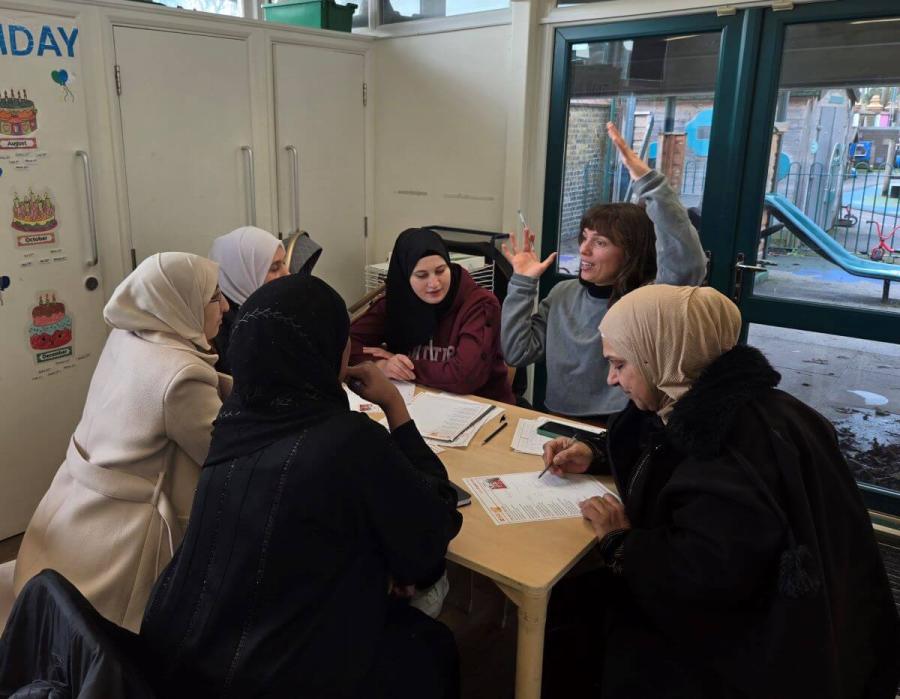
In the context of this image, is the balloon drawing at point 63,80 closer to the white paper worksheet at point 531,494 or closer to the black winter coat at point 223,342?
the black winter coat at point 223,342

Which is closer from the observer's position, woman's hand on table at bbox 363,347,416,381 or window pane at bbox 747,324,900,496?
woman's hand on table at bbox 363,347,416,381

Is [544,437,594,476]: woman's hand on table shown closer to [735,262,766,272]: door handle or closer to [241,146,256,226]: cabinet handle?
[735,262,766,272]: door handle

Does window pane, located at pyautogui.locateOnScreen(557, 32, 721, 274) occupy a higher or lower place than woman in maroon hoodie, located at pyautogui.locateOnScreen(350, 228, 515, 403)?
higher

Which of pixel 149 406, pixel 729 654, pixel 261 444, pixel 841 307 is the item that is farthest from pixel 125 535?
pixel 841 307

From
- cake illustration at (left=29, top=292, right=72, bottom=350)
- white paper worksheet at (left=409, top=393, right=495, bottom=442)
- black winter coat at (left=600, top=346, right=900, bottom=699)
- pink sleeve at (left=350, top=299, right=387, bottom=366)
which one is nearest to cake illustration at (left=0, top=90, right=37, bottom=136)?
cake illustration at (left=29, top=292, right=72, bottom=350)

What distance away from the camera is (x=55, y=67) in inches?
106

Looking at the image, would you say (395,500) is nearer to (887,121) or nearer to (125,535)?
(125,535)

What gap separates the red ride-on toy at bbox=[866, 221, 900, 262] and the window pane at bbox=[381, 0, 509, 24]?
6.29ft

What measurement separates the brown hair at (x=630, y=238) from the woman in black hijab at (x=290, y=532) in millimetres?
1223

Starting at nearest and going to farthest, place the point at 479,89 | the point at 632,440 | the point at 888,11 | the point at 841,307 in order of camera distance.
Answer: the point at 632,440
the point at 888,11
the point at 841,307
the point at 479,89

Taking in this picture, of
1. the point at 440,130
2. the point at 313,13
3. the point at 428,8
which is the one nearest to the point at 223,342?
the point at 440,130

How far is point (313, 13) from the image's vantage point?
3650 millimetres

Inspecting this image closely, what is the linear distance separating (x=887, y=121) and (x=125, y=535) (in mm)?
2867

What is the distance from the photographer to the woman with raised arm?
7.27ft
